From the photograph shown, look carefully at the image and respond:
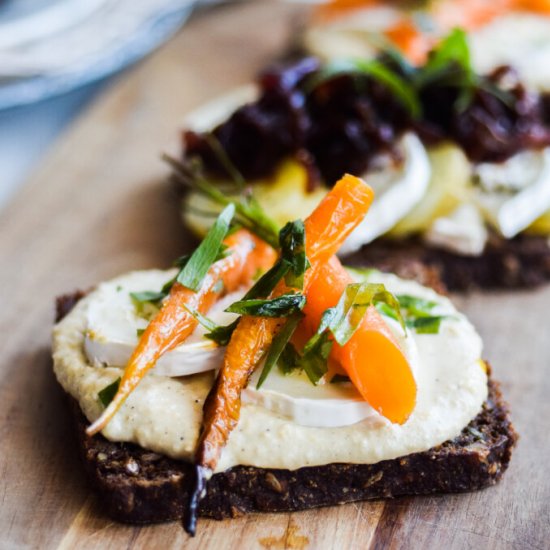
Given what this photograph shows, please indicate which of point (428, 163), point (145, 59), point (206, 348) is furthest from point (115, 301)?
point (145, 59)

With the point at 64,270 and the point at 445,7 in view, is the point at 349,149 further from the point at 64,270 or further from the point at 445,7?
the point at 445,7

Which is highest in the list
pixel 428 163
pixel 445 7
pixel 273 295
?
pixel 273 295

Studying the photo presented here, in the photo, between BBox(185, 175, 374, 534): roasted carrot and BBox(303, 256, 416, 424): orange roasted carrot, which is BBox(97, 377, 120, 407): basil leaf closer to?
BBox(185, 175, 374, 534): roasted carrot

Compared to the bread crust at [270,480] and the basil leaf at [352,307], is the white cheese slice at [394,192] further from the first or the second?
the bread crust at [270,480]

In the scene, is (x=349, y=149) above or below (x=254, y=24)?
above

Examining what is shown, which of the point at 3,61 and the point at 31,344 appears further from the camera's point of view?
→ the point at 3,61

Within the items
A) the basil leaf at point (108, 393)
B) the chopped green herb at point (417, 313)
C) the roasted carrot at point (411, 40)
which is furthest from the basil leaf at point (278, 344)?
the roasted carrot at point (411, 40)

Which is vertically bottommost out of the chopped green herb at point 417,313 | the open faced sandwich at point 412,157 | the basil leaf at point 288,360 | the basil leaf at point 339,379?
the open faced sandwich at point 412,157
